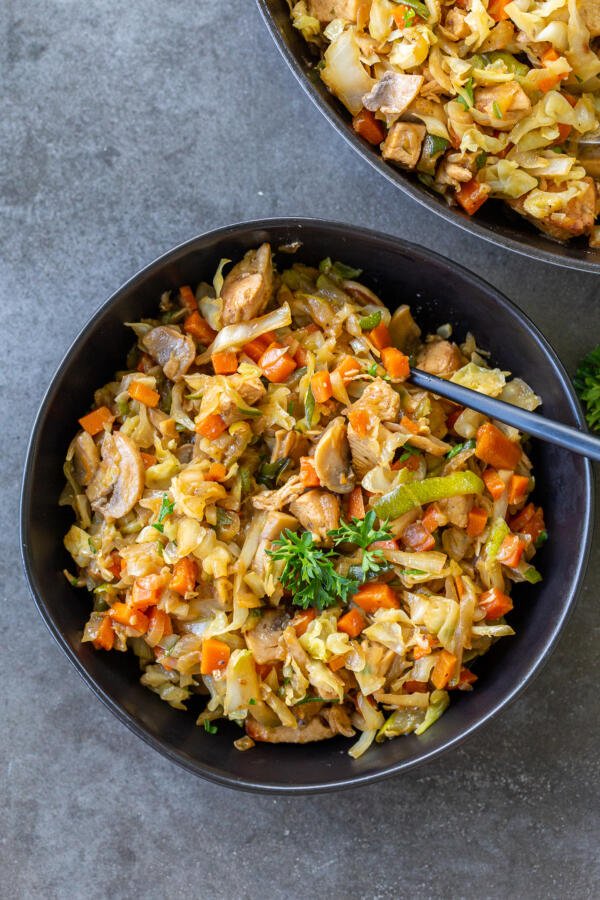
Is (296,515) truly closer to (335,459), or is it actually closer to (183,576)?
(335,459)

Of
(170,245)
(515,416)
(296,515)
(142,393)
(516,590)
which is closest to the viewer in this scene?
(515,416)

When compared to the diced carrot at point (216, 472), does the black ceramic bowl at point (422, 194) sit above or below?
above

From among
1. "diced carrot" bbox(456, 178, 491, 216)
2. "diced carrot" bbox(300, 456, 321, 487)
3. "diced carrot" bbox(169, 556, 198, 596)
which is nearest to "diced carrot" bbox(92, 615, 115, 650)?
"diced carrot" bbox(169, 556, 198, 596)

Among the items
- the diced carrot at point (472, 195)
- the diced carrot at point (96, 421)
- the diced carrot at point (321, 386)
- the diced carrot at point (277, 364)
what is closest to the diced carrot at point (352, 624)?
the diced carrot at point (321, 386)

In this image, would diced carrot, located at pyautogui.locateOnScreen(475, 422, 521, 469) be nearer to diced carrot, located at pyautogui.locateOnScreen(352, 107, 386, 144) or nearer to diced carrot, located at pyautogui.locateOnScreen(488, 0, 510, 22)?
diced carrot, located at pyautogui.locateOnScreen(352, 107, 386, 144)

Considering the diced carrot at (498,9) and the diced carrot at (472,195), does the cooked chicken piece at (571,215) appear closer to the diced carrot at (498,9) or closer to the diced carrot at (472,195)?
→ the diced carrot at (472,195)

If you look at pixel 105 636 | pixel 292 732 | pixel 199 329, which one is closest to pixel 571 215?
pixel 199 329
